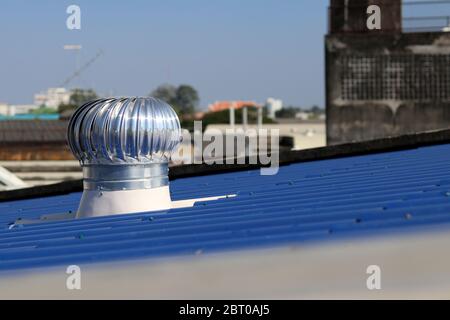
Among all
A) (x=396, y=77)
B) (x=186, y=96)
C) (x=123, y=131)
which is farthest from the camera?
(x=186, y=96)

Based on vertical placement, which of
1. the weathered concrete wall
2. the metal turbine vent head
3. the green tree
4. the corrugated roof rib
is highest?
the green tree

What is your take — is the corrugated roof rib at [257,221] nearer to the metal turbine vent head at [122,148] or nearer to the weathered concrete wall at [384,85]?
the metal turbine vent head at [122,148]

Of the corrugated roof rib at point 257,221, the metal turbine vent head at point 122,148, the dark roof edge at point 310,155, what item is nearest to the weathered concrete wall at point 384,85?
the dark roof edge at point 310,155

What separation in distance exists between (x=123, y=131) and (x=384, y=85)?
57.3ft

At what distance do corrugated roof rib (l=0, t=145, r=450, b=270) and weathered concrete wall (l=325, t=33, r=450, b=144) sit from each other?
1457 centimetres

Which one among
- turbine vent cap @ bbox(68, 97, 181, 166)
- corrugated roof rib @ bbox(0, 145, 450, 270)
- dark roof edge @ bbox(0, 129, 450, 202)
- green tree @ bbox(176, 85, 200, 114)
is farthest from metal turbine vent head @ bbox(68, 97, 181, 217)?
green tree @ bbox(176, 85, 200, 114)

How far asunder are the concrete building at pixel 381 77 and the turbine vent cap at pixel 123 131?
16.3 metres

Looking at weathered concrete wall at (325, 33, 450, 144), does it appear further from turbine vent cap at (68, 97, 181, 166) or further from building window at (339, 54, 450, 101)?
turbine vent cap at (68, 97, 181, 166)

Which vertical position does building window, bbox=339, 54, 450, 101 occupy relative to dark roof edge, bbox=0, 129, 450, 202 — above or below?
above

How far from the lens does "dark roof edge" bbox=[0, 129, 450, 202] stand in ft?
36.0

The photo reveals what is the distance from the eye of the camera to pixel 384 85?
22.3 m

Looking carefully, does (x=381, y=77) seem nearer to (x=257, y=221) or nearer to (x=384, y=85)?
(x=384, y=85)

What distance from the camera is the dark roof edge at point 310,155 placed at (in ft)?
36.0

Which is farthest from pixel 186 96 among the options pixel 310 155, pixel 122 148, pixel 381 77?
pixel 122 148
